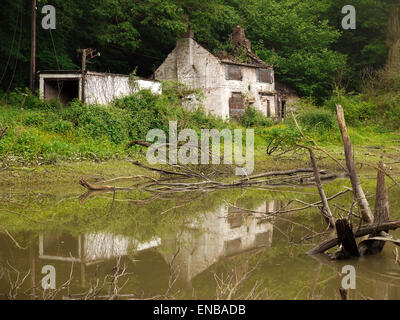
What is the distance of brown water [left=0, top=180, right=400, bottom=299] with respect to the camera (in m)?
5.52

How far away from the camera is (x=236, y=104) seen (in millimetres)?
30828

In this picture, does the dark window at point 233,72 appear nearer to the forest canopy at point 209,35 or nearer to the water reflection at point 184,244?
the forest canopy at point 209,35

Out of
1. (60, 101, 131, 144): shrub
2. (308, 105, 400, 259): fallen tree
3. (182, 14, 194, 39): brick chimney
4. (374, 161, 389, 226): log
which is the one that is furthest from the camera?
(182, 14, 194, 39): brick chimney

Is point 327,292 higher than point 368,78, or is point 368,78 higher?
point 368,78

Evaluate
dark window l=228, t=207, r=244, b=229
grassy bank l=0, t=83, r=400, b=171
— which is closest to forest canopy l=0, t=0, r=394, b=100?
grassy bank l=0, t=83, r=400, b=171

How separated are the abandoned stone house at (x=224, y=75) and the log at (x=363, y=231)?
75.5 ft

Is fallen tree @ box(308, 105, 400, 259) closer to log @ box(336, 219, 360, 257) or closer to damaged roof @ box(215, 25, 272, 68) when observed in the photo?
log @ box(336, 219, 360, 257)

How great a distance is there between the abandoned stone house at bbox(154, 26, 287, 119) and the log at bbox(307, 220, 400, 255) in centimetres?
2301

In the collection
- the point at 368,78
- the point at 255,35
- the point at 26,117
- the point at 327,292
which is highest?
the point at 255,35

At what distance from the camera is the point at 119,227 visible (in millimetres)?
9367
